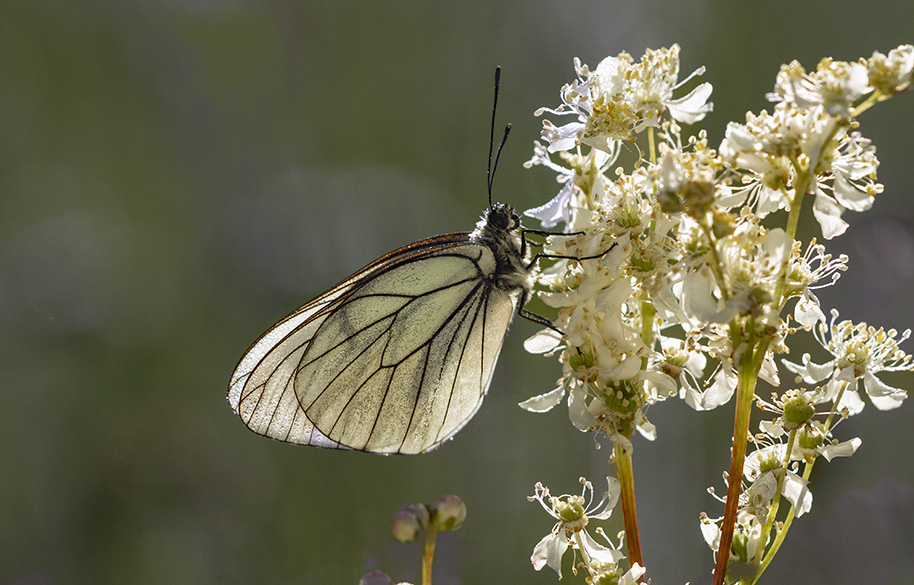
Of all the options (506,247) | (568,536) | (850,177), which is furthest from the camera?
(506,247)

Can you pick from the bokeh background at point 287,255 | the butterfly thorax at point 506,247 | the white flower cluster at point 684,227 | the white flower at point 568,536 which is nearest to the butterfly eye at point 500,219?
the butterfly thorax at point 506,247

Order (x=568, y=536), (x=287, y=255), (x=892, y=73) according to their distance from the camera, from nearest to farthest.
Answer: (x=892, y=73)
(x=568, y=536)
(x=287, y=255)

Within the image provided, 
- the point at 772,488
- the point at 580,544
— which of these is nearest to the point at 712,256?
the point at 772,488

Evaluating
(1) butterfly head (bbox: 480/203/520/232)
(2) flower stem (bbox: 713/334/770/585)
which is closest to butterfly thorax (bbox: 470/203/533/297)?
(1) butterfly head (bbox: 480/203/520/232)

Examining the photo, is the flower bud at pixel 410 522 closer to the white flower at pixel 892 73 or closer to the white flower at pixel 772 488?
the white flower at pixel 772 488

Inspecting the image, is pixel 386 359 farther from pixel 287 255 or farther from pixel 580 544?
pixel 287 255

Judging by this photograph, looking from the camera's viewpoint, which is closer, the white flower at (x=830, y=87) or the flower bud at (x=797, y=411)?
the white flower at (x=830, y=87)

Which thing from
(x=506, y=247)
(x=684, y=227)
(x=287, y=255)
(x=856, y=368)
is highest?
(x=287, y=255)
